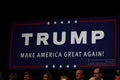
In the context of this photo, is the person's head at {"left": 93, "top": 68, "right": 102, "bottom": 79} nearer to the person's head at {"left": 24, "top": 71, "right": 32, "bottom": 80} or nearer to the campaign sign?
the campaign sign

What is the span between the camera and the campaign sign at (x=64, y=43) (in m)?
7.27

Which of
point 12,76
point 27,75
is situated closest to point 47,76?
point 27,75

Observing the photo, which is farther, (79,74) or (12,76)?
(12,76)

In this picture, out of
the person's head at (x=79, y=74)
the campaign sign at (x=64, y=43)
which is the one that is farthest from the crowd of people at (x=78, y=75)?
the campaign sign at (x=64, y=43)

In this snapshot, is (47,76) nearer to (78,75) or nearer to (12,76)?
(78,75)

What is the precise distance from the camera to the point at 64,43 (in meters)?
7.55

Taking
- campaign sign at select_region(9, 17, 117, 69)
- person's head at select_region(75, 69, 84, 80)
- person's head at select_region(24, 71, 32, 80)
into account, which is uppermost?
campaign sign at select_region(9, 17, 117, 69)

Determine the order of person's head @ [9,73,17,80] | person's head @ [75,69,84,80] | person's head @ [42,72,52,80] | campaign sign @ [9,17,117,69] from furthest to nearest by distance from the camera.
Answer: campaign sign @ [9,17,117,69] < person's head @ [9,73,17,80] < person's head @ [42,72,52,80] < person's head @ [75,69,84,80]

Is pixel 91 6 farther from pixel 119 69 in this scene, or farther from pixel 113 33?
pixel 119 69

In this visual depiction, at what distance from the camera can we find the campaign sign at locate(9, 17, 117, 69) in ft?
23.9

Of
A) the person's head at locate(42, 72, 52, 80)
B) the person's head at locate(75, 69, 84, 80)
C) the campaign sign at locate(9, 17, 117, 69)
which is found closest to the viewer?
the person's head at locate(75, 69, 84, 80)

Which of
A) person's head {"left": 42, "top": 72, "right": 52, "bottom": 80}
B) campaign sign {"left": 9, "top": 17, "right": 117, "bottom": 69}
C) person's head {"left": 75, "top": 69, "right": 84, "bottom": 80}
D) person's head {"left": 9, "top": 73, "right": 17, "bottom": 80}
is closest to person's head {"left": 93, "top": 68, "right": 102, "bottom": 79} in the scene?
person's head {"left": 75, "top": 69, "right": 84, "bottom": 80}

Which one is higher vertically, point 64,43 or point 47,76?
point 64,43

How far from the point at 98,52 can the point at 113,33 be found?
1.44 ft
